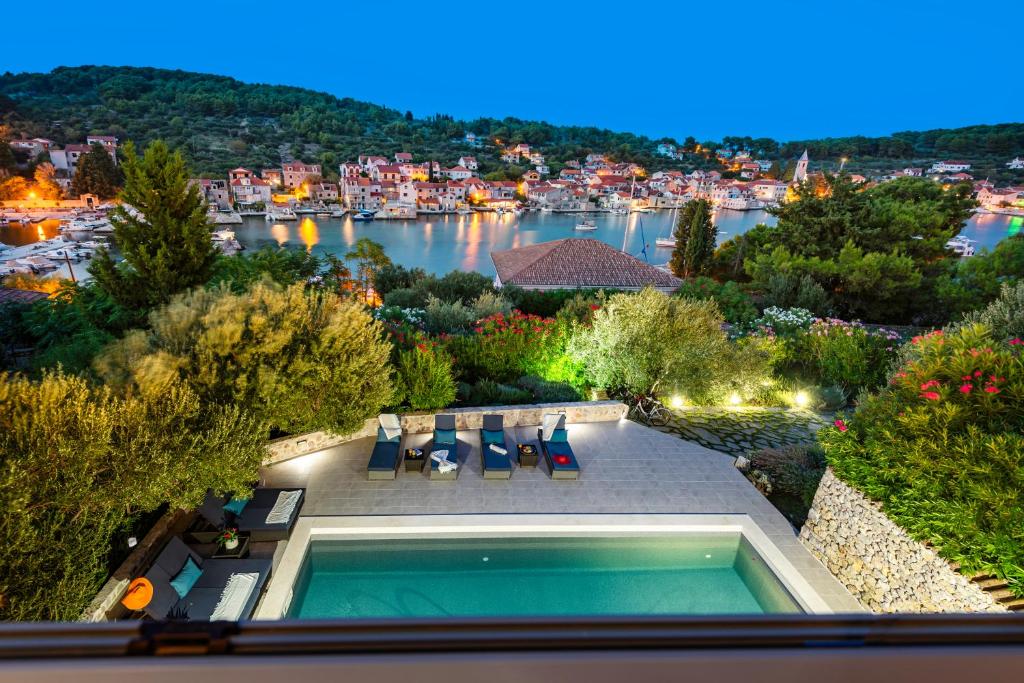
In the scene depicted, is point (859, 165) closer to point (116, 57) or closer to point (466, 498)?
point (466, 498)

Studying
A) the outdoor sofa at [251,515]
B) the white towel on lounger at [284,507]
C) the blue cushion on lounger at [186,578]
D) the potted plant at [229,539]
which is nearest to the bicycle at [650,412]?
the white towel on lounger at [284,507]

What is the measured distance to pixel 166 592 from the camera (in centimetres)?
487

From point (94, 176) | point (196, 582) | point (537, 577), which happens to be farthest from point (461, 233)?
point (196, 582)

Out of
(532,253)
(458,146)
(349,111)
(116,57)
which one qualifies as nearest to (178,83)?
(349,111)

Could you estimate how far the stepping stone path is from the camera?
9000 millimetres

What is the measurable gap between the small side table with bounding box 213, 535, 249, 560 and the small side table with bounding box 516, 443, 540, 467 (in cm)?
400

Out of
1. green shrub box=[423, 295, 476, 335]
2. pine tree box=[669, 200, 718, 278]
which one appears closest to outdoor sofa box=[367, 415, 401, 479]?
green shrub box=[423, 295, 476, 335]

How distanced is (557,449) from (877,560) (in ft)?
14.2

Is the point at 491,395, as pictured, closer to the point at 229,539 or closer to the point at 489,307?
the point at 489,307

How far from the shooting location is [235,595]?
16.7ft

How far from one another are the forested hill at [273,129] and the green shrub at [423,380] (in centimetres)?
6713

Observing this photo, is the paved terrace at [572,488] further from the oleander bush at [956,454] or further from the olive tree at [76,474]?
the olive tree at [76,474]

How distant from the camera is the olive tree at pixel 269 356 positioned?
588cm

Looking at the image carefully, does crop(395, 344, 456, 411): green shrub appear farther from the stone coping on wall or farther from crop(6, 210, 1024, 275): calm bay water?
crop(6, 210, 1024, 275): calm bay water
